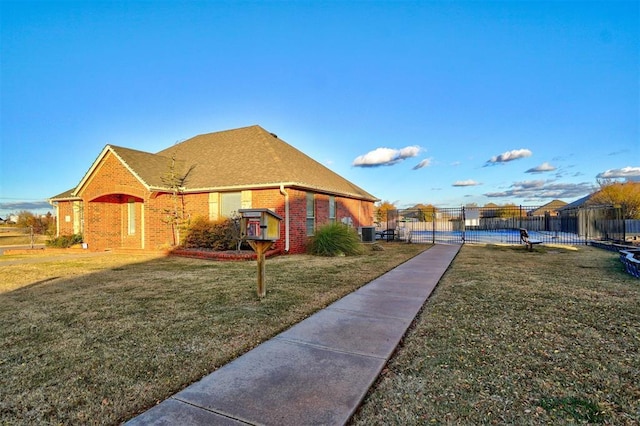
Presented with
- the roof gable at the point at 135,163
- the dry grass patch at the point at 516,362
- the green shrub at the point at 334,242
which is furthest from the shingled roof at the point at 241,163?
the dry grass patch at the point at 516,362

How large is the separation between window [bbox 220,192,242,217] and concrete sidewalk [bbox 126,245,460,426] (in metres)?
9.50

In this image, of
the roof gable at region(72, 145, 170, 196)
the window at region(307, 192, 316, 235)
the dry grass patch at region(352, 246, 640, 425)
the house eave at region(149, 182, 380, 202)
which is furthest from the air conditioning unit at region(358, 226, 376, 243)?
the dry grass patch at region(352, 246, 640, 425)

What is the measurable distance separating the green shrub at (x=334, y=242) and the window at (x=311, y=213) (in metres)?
1.32

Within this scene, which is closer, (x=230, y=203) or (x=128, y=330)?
(x=128, y=330)

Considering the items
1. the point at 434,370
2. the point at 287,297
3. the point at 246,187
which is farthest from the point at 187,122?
the point at 434,370

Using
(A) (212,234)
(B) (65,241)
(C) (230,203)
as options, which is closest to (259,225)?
(A) (212,234)

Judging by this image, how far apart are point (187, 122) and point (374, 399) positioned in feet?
70.6

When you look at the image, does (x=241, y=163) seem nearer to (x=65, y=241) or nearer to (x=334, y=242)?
(x=334, y=242)

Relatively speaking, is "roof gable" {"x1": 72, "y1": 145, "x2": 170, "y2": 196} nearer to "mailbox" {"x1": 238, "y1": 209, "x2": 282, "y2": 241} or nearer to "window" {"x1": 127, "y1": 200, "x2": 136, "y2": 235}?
"window" {"x1": 127, "y1": 200, "x2": 136, "y2": 235}

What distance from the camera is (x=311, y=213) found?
14617 mm

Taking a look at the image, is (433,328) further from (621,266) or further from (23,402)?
(621,266)

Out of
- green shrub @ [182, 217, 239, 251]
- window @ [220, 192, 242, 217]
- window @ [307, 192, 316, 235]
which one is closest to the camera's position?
green shrub @ [182, 217, 239, 251]

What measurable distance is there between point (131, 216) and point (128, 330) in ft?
45.2

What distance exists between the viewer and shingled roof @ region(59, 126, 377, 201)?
44.3 ft
